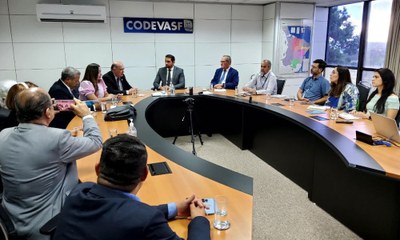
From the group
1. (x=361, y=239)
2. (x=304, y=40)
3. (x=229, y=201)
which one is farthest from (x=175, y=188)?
(x=304, y=40)

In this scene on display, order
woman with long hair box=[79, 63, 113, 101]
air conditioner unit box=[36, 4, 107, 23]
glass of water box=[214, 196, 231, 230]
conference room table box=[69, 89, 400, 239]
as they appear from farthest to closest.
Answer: air conditioner unit box=[36, 4, 107, 23]
woman with long hair box=[79, 63, 113, 101]
conference room table box=[69, 89, 400, 239]
glass of water box=[214, 196, 231, 230]

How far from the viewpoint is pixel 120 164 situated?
1.06m

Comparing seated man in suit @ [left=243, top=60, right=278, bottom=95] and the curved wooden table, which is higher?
seated man in suit @ [left=243, top=60, right=278, bottom=95]

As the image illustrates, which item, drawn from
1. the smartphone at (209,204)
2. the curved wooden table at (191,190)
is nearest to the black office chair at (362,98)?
the curved wooden table at (191,190)

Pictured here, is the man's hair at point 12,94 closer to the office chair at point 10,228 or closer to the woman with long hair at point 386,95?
the office chair at point 10,228

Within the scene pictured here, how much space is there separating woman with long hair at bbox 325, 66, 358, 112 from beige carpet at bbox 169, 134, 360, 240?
3.87 feet

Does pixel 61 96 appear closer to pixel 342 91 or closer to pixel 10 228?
pixel 10 228

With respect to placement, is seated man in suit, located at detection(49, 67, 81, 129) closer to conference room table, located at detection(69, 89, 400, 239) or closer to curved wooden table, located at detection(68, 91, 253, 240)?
conference room table, located at detection(69, 89, 400, 239)

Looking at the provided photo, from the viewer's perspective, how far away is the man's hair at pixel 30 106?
1.62m

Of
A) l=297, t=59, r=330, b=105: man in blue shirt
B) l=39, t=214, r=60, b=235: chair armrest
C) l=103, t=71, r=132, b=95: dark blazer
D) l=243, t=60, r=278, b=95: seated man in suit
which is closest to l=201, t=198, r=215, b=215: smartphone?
l=39, t=214, r=60, b=235: chair armrest

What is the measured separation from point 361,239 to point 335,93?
2.16 metres

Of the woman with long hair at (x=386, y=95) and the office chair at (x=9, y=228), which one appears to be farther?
the woman with long hair at (x=386, y=95)

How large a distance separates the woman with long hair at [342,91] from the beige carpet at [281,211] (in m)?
1.18

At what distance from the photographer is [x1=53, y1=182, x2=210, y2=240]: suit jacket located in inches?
36.7
